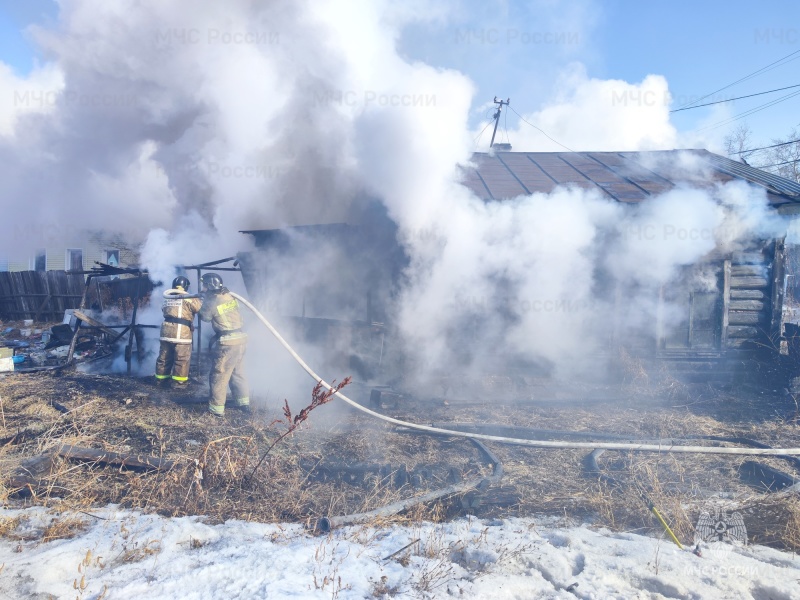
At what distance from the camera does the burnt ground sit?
3.71 m

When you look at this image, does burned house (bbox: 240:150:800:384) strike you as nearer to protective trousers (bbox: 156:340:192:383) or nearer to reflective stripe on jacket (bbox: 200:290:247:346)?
reflective stripe on jacket (bbox: 200:290:247:346)

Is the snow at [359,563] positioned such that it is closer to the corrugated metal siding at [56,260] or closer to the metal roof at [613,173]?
the metal roof at [613,173]

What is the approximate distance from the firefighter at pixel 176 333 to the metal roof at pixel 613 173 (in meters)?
5.21

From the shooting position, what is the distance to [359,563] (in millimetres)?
2984

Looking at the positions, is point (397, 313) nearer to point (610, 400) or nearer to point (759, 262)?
point (610, 400)

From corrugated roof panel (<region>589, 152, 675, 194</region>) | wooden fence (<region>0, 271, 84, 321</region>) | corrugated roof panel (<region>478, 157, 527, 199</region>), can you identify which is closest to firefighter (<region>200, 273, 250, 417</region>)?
corrugated roof panel (<region>478, 157, 527, 199</region>)

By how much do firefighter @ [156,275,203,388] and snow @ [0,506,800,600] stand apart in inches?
142

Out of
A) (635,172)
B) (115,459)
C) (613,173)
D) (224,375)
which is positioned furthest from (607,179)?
(115,459)

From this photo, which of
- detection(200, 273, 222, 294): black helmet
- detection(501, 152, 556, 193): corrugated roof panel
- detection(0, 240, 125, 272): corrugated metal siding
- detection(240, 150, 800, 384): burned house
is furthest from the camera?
detection(0, 240, 125, 272): corrugated metal siding

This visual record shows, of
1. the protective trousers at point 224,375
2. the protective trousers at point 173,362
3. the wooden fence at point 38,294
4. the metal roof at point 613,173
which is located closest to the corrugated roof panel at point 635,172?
the metal roof at point 613,173

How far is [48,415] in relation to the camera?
18.8 feet

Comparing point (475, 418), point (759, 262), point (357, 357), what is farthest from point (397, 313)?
point (759, 262)

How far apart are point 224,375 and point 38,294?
1469cm

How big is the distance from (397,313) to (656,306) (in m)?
4.89
